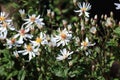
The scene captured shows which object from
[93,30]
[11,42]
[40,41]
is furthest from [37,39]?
[93,30]

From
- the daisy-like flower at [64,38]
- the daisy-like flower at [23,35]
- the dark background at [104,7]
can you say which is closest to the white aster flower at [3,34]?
the daisy-like flower at [23,35]

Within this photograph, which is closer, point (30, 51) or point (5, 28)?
point (30, 51)

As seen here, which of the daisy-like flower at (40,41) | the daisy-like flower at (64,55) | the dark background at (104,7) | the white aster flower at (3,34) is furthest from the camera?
the dark background at (104,7)

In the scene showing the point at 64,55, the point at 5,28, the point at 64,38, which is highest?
the point at 5,28

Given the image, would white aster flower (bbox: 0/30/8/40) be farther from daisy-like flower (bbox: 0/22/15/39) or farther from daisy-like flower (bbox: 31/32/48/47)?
daisy-like flower (bbox: 31/32/48/47)

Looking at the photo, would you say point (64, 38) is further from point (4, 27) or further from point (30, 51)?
point (4, 27)

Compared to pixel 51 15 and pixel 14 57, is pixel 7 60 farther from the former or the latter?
pixel 51 15

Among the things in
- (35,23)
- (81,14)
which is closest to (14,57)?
(35,23)

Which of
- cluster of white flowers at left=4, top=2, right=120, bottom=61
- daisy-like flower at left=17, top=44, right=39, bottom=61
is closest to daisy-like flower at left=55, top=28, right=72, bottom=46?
cluster of white flowers at left=4, top=2, right=120, bottom=61

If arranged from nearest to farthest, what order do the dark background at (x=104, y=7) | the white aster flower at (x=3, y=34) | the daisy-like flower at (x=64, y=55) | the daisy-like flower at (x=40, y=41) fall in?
the daisy-like flower at (x=64, y=55) → the daisy-like flower at (x=40, y=41) → the white aster flower at (x=3, y=34) → the dark background at (x=104, y=7)

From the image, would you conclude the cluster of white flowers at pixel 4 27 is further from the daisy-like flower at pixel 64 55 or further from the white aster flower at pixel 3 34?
the daisy-like flower at pixel 64 55

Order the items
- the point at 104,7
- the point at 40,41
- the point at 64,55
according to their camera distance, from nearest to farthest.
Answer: the point at 64,55, the point at 40,41, the point at 104,7
